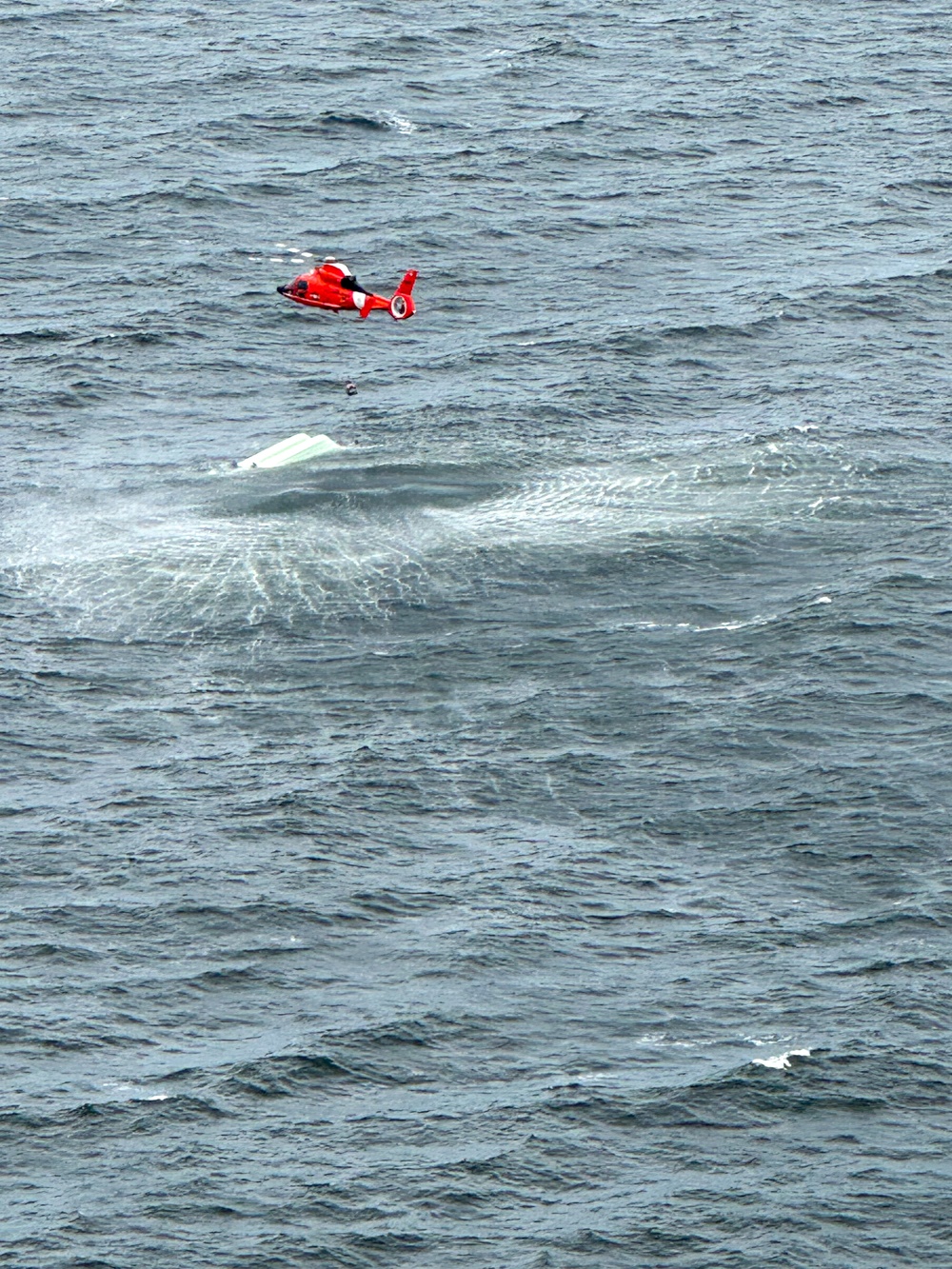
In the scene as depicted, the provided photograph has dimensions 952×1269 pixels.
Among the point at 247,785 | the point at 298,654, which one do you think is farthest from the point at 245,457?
the point at 247,785

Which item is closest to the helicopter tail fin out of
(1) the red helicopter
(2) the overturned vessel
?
(1) the red helicopter

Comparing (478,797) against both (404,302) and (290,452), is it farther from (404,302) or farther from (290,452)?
(404,302)

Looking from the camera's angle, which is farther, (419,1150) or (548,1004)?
(548,1004)

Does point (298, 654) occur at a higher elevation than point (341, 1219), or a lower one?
higher

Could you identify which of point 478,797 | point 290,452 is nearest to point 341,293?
point 290,452

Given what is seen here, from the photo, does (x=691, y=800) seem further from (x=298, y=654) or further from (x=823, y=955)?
(x=298, y=654)

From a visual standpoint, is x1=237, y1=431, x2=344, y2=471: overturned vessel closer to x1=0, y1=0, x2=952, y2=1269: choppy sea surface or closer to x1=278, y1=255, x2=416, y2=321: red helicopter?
x1=0, y1=0, x2=952, y2=1269: choppy sea surface
